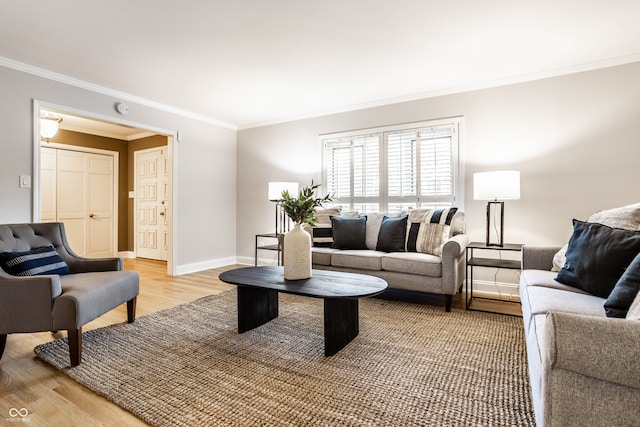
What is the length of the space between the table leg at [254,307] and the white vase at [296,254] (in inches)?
9.2

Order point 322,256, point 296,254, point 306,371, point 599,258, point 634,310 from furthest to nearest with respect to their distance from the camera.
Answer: point 322,256
point 296,254
point 306,371
point 599,258
point 634,310

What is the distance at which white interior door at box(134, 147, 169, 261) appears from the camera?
6.03m

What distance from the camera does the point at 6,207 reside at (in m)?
3.17

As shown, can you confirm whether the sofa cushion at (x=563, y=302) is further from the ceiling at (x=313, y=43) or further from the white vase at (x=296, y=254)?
the ceiling at (x=313, y=43)

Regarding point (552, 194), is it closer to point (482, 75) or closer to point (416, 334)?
point (482, 75)

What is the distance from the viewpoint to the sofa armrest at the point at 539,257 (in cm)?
267

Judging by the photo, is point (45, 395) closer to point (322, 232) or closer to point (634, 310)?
point (634, 310)

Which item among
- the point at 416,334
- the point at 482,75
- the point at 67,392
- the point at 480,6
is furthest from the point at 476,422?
the point at 482,75

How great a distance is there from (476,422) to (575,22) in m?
2.89

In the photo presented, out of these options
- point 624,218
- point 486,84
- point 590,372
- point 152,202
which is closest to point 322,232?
point 486,84

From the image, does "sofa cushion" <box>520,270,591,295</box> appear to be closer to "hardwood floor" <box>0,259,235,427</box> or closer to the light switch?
"hardwood floor" <box>0,259,235,427</box>

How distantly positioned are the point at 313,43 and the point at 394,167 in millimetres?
1998

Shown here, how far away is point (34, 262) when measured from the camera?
93.4 inches

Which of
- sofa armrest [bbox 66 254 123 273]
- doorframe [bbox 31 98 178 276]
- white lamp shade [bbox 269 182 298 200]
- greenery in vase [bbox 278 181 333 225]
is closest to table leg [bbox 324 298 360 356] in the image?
greenery in vase [bbox 278 181 333 225]
